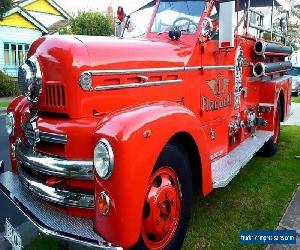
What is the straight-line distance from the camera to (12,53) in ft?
65.6

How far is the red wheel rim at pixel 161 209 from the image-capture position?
106 inches

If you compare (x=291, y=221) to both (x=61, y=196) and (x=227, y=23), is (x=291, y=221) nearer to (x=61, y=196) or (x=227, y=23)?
(x=227, y=23)

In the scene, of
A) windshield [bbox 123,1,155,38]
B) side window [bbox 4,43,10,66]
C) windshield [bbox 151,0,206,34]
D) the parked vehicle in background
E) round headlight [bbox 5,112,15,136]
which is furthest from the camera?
side window [bbox 4,43,10,66]

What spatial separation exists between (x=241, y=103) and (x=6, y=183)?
9.99 feet

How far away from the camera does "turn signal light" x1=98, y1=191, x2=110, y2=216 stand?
7.84ft

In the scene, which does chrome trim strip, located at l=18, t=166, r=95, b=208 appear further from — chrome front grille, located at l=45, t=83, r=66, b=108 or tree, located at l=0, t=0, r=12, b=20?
tree, located at l=0, t=0, r=12, b=20

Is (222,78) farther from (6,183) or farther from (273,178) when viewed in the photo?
(6,183)

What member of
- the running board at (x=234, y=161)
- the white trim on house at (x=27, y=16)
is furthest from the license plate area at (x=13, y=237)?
the white trim on house at (x=27, y=16)

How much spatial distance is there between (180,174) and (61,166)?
0.94 m

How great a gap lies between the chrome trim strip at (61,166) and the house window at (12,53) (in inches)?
720

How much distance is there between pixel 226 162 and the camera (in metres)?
4.09

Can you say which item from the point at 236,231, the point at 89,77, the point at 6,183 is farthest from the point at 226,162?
the point at 6,183

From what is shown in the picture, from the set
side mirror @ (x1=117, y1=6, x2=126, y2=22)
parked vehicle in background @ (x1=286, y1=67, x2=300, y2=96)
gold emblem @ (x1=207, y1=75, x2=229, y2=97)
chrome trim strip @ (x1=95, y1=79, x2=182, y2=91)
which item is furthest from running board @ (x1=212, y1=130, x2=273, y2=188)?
parked vehicle in background @ (x1=286, y1=67, x2=300, y2=96)

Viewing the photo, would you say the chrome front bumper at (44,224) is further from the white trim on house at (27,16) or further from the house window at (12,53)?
the white trim on house at (27,16)
